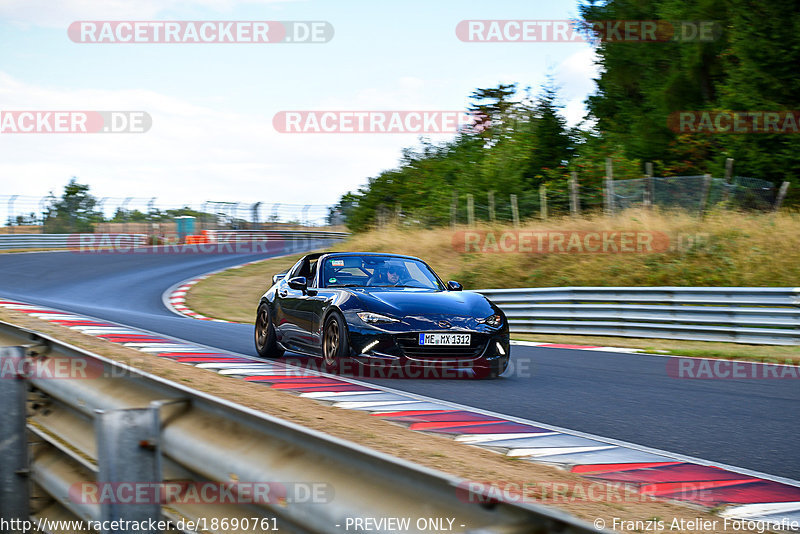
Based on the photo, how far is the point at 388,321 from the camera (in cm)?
859

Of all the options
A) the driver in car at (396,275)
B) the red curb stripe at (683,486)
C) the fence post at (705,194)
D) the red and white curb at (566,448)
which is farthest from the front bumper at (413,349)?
the fence post at (705,194)

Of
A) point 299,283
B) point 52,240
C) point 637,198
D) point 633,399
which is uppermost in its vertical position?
point 637,198

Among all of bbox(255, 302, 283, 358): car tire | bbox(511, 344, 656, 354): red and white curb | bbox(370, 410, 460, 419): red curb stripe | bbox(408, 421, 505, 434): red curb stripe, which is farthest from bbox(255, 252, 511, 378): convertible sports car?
bbox(511, 344, 656, 354): red and white curb

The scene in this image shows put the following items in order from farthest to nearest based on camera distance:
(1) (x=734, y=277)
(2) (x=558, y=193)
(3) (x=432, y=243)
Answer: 1. (3) (x=432, y=243)
2. (2) (x=558, y=193)
3. (1) (x=734, y=277)

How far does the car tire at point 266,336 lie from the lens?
34.8ft

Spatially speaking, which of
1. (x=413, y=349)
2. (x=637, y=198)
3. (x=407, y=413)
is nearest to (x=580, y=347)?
(x=413, y=349)

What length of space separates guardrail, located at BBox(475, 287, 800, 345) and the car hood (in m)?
5.62

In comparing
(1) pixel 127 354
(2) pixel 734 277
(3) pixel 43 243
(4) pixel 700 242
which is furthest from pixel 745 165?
(3) pixel 43 243

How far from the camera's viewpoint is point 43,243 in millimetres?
38469

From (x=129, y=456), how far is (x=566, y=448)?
3.57 metres

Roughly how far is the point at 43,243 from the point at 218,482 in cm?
3903

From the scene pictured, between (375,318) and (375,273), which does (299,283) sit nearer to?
(375,273)

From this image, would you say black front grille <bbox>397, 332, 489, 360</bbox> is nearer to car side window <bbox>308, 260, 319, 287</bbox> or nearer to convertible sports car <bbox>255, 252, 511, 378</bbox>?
convertible sports car <bbox>255, 252, 511, 378</bbox>

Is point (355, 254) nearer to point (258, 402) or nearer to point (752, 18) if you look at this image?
point (258, 402)
